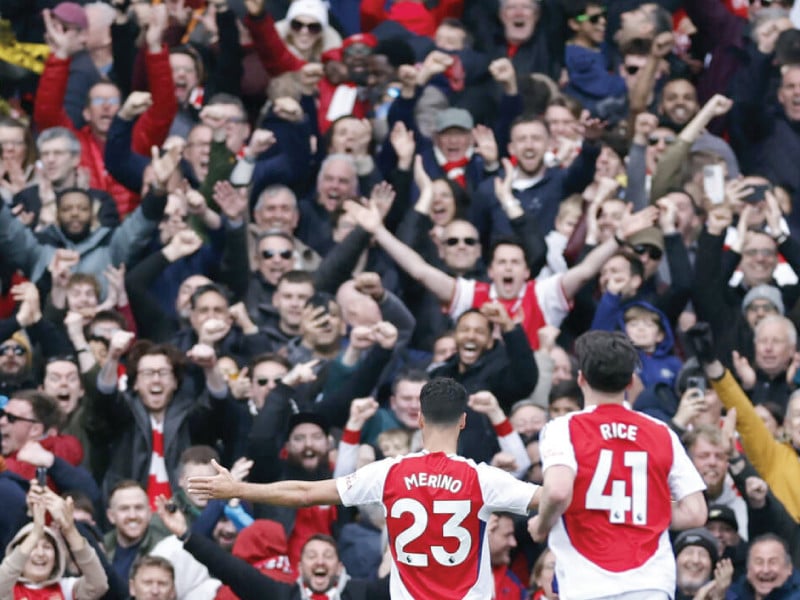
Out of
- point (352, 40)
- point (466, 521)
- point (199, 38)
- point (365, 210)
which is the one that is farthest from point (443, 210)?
point (466, 521)

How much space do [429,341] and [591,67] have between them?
3823 millimetres

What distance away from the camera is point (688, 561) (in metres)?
13.4

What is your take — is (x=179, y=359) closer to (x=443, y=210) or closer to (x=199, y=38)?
(x=443, y=210)

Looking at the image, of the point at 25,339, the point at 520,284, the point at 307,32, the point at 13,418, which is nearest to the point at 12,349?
the point at 25,339

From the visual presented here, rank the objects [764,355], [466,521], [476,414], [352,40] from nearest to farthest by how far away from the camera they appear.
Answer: [466,521], [476,414], [764,355], [352,40]

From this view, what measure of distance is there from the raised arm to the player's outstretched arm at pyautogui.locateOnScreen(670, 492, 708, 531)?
607 cm

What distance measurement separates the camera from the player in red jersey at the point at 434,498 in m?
10.4

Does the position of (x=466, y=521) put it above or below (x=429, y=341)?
above

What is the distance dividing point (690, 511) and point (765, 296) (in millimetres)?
6365

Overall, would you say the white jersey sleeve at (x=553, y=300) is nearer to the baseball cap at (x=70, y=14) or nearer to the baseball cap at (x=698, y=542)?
the baseball cap at (x=698, y=542)

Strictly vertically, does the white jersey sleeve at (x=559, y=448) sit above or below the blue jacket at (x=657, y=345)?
above

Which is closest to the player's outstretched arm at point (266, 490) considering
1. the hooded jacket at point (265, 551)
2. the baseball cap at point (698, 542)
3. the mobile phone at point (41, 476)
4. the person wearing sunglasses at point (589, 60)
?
the hooded jacket at point (265, 551)

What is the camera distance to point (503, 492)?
10.4 meters

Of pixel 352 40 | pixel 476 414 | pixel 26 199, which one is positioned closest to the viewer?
pixel 476 414
